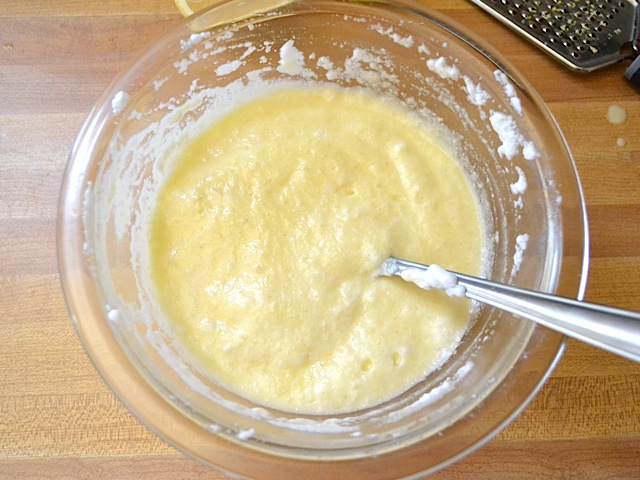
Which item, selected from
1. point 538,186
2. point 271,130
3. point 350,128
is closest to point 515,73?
point 538,186

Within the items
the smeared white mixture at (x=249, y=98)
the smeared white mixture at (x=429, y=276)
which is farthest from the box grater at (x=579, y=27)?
the smeared white mixture at (x=429, y=276)

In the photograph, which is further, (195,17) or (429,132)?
(429,132)

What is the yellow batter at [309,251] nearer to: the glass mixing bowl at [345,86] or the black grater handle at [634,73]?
the glass mixing bowl at [345,86]

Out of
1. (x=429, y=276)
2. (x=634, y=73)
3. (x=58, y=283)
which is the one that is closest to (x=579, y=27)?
(x=634, y=73)

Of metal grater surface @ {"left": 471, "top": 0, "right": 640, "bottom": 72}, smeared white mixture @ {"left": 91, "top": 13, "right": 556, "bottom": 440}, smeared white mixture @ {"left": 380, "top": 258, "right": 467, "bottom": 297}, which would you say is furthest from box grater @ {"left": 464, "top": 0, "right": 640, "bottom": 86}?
smeared white mixture @ {"left": 380, "top": 258, "right": 467, "bottom": 297}

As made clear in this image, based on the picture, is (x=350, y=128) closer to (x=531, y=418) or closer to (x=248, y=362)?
(x=248, y=362)
